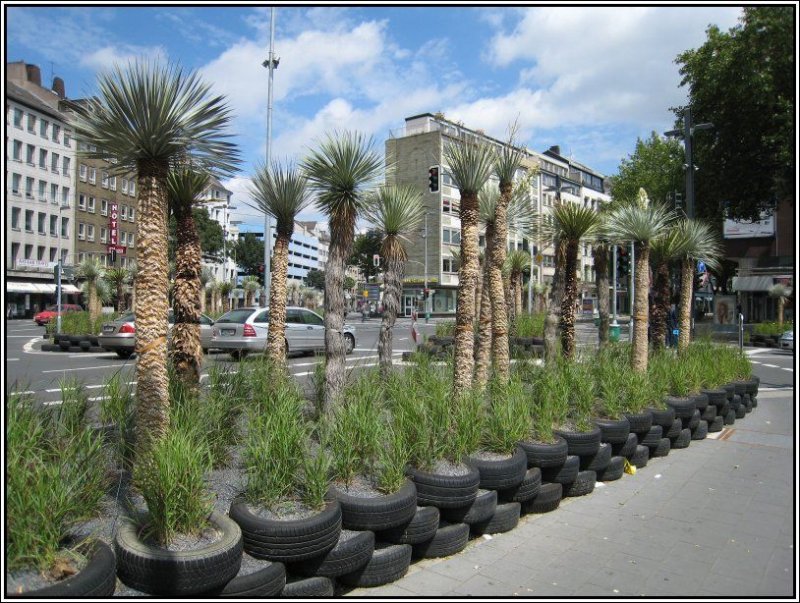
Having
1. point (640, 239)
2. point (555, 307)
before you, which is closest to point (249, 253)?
point (555, 307)

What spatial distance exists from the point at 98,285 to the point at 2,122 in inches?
1163

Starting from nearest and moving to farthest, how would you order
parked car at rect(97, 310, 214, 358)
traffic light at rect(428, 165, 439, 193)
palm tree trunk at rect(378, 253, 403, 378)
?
palm tree trunk at rect(378, 253, 403, 378)
traffic light at rect(428, 165, 439, 193)
parked car at rect(97, 310, 214, 358)

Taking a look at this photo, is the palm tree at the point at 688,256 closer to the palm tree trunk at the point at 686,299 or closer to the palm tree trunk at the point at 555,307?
the palm tree trunk at the point at 686,299

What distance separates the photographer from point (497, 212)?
27.9 ft

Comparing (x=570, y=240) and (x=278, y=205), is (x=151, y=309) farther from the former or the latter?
(x=570, y=240)

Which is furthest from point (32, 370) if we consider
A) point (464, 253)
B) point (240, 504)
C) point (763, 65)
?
point (763, 65)

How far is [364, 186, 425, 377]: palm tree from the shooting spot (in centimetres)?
893

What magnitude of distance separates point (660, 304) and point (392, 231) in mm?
6309

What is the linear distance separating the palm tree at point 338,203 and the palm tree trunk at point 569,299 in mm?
4780

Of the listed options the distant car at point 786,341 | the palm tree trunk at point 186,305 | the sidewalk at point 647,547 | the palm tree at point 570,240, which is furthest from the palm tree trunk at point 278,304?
the distant car at point 786,341

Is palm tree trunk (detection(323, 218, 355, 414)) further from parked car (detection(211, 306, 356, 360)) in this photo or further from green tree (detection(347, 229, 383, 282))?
green tree (detection(347, 229, 383, 282))

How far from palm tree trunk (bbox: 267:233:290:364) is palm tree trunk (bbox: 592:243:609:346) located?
7875 mm

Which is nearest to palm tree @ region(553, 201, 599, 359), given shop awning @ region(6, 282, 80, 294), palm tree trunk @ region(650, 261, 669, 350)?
palm tree trunk @ region(650, 261, 669, 350)

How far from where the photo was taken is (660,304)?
1223 cm
